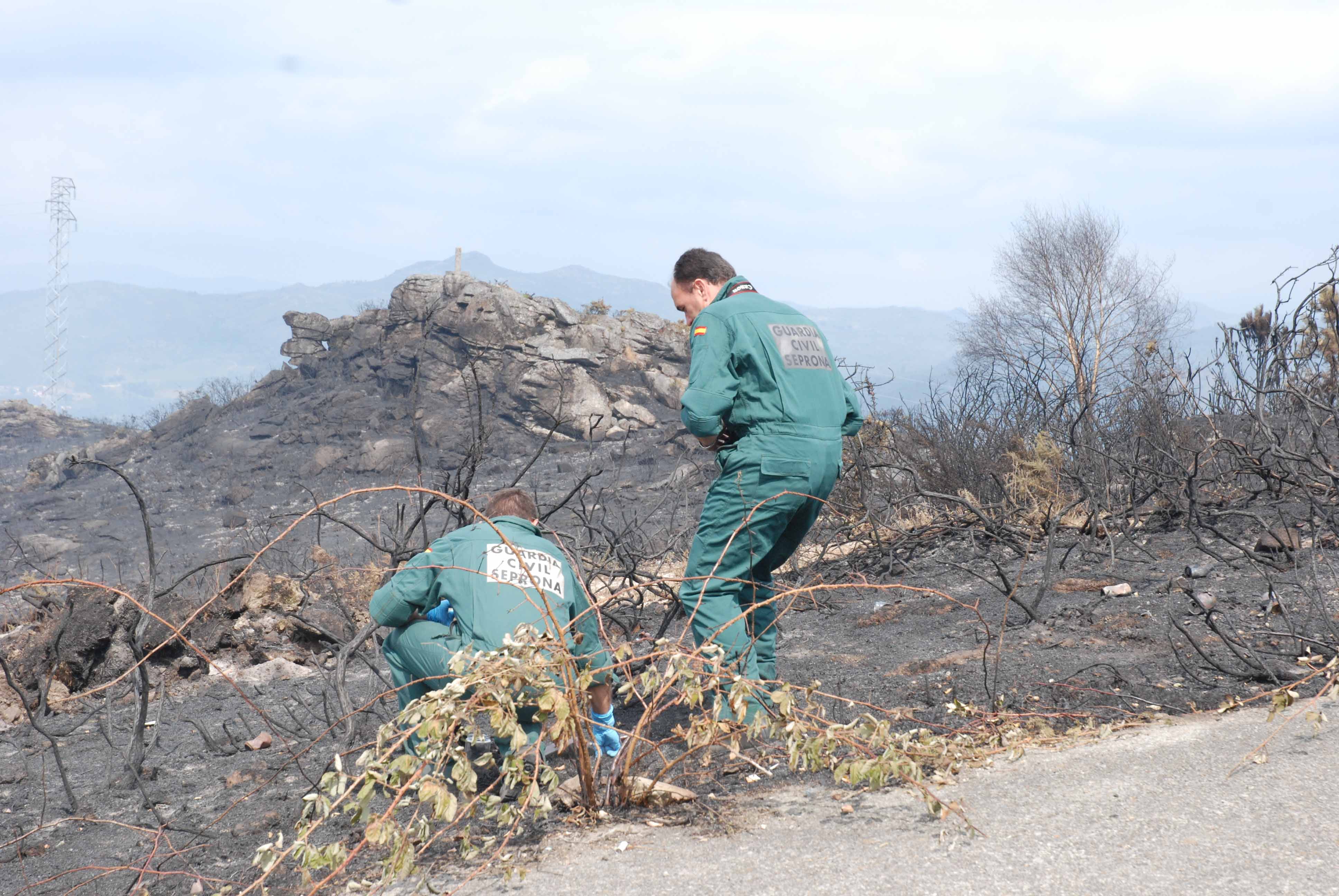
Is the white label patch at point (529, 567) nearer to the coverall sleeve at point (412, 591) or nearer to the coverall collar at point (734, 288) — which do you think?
the coverall sleeve at point (412, 591)

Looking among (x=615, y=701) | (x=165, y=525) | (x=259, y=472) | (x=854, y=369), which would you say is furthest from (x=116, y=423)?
(x=615, y=701)

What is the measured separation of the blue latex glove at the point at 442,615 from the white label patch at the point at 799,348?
133 centimetres

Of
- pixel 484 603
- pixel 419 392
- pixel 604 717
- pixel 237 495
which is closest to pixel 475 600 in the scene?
pixel 484 603

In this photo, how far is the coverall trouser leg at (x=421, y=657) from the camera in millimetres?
2932

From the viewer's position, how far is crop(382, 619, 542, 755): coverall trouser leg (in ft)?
9.62

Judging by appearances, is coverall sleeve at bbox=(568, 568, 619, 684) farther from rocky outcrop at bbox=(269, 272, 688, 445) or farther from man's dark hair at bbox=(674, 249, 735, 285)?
rocky outcrop at bbox=(269, 272, 688, 445)

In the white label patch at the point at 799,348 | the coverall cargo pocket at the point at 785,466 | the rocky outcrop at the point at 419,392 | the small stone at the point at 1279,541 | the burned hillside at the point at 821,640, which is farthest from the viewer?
the rocky outcrop at the point at 419,392

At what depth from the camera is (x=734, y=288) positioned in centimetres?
321

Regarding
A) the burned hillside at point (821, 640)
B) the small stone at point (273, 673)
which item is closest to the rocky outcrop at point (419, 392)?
the burned hillside at point (821, 640)

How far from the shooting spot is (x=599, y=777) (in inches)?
95.7

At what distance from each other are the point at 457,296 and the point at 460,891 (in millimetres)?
25576

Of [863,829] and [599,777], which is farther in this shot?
[599,777]

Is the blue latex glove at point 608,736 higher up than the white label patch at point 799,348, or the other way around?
the white label patch at point 799,348

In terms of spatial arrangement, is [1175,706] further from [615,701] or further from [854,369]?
[854,369]
